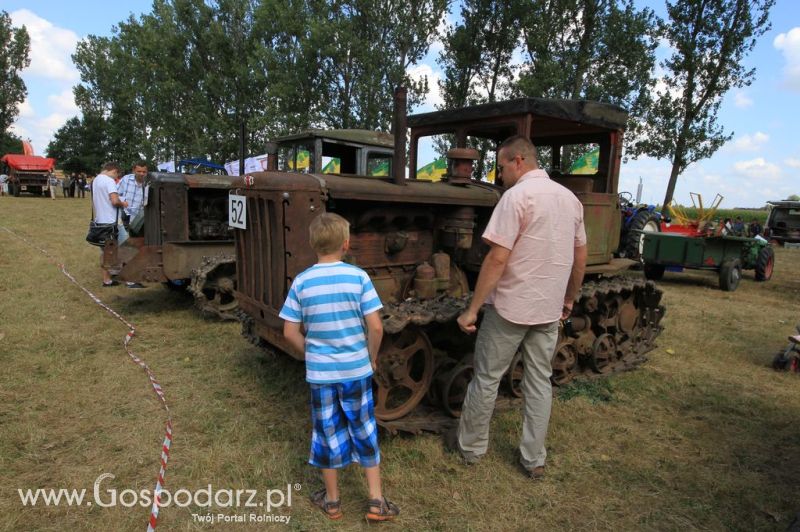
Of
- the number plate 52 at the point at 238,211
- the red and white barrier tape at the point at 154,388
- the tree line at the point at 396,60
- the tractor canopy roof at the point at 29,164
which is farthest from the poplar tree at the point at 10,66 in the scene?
the number plate 52 at the point at 238,211

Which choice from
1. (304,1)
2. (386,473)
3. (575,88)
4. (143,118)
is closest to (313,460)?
(386,473)

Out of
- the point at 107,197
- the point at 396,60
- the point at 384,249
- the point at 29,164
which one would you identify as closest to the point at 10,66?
the point at 29,164

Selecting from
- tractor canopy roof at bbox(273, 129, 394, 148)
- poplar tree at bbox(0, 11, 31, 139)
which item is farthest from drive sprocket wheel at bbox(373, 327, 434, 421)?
poplar tree at bbox(0, 11, 31, 139)

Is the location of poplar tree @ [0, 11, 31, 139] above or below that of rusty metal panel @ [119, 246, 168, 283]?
above

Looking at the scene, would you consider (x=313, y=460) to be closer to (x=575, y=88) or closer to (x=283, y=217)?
(x=283, y=217)

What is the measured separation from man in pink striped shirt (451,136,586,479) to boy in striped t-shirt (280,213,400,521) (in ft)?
2.61

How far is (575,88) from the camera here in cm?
1769

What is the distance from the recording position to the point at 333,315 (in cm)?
263

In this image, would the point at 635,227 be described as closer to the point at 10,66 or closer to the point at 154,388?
the point at 154,388

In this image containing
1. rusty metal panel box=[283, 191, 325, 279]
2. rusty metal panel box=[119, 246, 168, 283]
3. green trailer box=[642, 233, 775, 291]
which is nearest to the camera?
rusty metal panel box=[283, 191, 325, 279]

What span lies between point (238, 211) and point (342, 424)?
2212mm

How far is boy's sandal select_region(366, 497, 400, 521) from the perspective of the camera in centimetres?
277

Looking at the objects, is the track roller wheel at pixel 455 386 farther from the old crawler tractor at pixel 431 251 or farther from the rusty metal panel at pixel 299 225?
the rusty metal panel at pixel 299 225

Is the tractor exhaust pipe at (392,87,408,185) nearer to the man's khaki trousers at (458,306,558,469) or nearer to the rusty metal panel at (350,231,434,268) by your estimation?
the rusty metal panel at (350,231,434,268)
